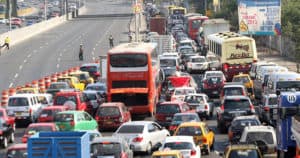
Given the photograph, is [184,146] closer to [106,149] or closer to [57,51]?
[106,149]

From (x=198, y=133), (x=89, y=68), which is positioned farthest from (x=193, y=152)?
(x=89, y=68)

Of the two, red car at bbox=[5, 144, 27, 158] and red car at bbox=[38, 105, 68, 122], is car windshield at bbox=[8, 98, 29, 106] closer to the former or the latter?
red car at bbox=[38, 105, 68, 122]

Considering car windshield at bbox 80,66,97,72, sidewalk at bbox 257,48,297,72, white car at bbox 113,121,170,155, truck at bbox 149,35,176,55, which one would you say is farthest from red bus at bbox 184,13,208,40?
white car at bbox 113,121,170,155

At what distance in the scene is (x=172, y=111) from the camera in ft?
140

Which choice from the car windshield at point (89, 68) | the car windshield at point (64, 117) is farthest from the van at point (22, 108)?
the car windshield at point (89, 68)

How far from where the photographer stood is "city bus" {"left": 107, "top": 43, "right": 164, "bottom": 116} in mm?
47250

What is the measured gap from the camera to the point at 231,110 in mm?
41688

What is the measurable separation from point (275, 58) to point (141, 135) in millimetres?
49277

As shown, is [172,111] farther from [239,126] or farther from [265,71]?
[265,71]

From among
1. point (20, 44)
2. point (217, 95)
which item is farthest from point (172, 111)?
point (20, 44)

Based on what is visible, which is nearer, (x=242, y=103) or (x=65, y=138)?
(x=65, y=138)

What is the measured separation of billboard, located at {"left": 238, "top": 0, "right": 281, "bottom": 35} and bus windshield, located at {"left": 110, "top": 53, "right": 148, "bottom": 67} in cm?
3375

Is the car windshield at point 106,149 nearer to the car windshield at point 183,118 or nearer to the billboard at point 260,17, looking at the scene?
the car windshield at point 183,118

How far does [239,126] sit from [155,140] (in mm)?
3008
